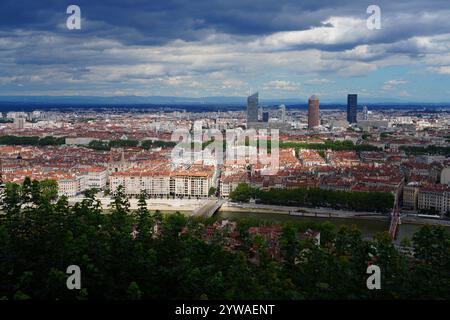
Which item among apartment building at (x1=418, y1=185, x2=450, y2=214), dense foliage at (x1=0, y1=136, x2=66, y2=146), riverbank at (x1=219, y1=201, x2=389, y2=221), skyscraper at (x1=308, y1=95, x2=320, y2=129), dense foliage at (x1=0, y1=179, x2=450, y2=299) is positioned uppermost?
skyscraper at (x1=308, y1=95, x2=320, y2=129)

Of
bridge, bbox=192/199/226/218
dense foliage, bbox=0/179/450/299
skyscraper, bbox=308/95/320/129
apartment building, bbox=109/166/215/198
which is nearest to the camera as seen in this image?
dense foliage, bbox=0/179/450/299

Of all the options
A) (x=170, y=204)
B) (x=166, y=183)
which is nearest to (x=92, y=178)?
(x=166, y=183)

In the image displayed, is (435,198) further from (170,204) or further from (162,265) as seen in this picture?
(162,265)

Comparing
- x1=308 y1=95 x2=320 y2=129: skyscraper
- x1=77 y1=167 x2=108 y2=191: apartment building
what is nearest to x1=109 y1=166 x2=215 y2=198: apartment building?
x1=77 y1=167 x2=108 y2=191: apartment building

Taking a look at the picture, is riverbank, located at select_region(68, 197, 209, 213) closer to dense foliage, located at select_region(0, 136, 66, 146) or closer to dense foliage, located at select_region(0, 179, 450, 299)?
dense foliage, located at select_region(0, 179, 450, 299)

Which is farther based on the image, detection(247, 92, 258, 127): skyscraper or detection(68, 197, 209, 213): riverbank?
detection(247, 92, 258, 127): skyscraper

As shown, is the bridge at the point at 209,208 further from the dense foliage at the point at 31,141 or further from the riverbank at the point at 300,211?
the dense foliage at the point at 31,141
